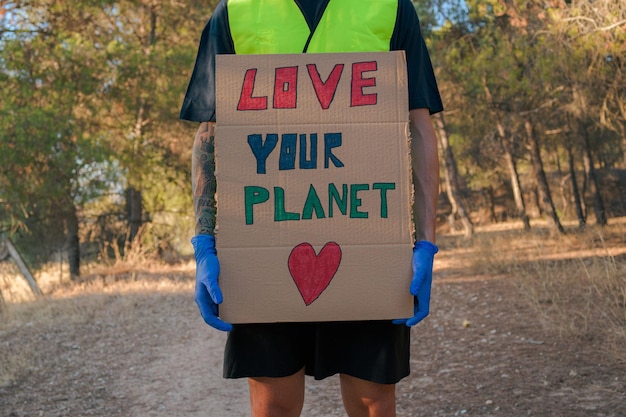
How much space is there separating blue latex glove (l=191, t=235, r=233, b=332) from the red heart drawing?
0.19 m

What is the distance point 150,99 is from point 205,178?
10.7 metres

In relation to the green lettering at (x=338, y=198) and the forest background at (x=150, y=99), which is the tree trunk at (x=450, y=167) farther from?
the green lettering at (x=338, y=198)

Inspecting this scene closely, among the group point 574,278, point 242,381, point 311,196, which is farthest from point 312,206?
point 574,278

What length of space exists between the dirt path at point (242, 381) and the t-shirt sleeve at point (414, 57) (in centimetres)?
243

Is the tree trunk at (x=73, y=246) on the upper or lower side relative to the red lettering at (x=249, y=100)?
lower

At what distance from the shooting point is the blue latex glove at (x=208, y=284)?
1.90m

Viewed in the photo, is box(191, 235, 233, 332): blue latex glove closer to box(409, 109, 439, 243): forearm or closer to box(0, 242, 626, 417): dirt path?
box(409, 109, 439, 243): forearm

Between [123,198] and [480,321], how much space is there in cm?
1016

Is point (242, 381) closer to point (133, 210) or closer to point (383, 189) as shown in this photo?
point (383, 189)

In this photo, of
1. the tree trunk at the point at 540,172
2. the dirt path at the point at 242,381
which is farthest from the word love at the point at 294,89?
the tree trunk at the point at 540,172

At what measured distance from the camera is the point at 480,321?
6.83 m

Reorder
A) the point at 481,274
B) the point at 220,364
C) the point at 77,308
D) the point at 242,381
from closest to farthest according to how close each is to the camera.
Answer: the point at 242,381, the point at 220,364, the point at 77,308, the point at 481,274

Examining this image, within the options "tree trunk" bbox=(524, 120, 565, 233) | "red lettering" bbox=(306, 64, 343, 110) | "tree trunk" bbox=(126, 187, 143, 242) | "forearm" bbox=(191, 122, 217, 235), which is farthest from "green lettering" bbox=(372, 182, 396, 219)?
"tree trunk" bbox=(126, 187, 143, 242)

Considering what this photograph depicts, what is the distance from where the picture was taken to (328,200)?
6.42 ft
